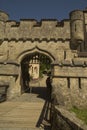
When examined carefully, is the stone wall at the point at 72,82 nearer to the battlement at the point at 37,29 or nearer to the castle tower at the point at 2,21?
the battlement at the point at 37,29

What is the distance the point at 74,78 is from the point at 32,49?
179 inches

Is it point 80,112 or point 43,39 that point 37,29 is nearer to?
point 43,39

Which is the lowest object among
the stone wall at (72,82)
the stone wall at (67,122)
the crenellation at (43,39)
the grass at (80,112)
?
the grass at (80,112)

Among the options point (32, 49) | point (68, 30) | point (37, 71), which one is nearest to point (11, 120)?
point (32, 49)

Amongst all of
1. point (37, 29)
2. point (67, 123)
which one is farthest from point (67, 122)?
point (37, 29)

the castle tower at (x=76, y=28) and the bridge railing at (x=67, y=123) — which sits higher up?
the castle tower at (x=76, y=28)

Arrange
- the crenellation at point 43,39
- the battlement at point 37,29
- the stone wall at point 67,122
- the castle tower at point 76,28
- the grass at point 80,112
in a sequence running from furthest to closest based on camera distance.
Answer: the battlement at point 37,29 → the crenellation at point 43,39 → the castle tower at point 76,28 → the grass at point 80,112 → the stone wall at point 67,122

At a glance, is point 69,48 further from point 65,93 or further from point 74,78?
point 65,93

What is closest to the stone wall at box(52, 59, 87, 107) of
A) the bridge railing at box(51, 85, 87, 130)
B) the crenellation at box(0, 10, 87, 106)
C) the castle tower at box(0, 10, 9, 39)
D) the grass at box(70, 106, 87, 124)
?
the grass at box(70, 106, 87, 124)

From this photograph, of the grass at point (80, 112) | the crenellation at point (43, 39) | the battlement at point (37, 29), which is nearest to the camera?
the grass at point (80, 112)

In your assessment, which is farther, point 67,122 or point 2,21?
point 2,21

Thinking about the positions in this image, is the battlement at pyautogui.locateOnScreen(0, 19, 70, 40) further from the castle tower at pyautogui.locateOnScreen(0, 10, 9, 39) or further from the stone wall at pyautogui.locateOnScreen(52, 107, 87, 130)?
Answer: the stone wall at pyautogui.locateOnScreen(52, 107, 87, 130)

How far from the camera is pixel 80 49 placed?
16781 millimetres

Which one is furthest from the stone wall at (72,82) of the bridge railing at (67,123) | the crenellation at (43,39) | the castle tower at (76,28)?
the bridge railing at (67,123)
